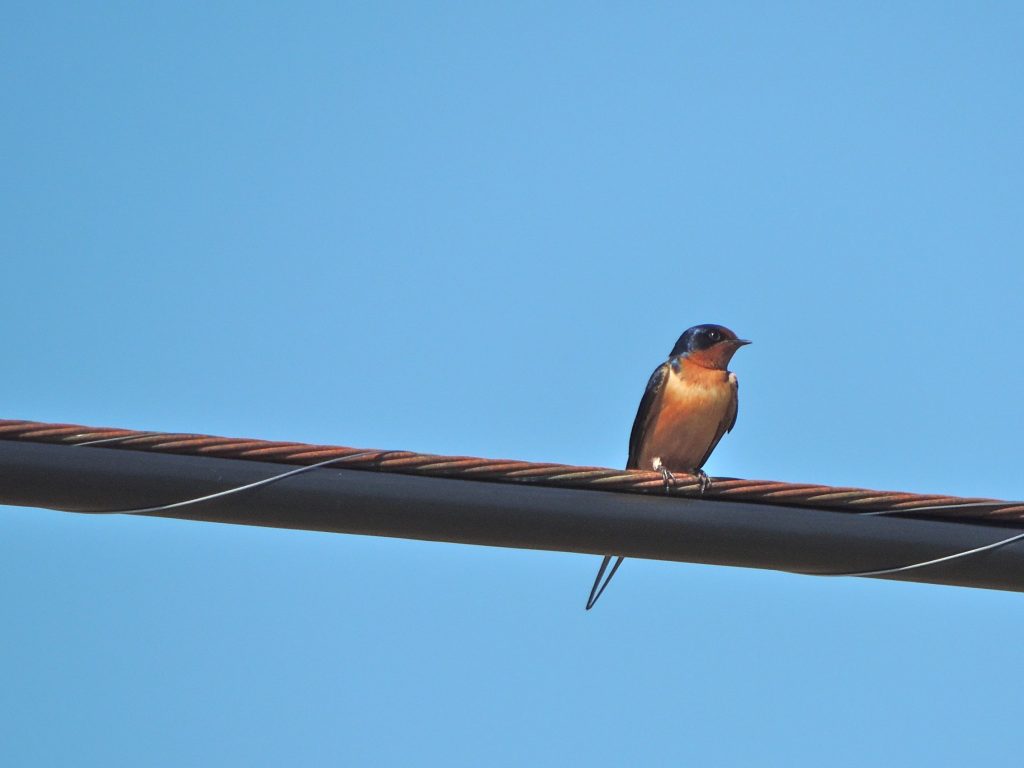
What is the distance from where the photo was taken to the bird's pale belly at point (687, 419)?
886 cm

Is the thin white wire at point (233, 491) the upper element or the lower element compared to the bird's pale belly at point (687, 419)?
lower

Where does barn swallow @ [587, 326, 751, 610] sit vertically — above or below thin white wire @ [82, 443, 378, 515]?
above

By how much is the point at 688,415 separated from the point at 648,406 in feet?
1.06

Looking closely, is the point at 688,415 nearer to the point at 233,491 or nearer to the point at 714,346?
the point at 714,346

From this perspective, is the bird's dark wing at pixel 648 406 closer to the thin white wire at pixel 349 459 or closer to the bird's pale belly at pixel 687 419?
the bird's pale belly at pixel 687 419

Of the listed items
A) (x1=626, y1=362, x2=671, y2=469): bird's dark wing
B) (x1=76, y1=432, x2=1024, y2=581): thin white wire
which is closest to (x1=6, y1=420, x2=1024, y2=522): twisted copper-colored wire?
(x1=76, y1=432, x2=1024, y2=581): thin white wire

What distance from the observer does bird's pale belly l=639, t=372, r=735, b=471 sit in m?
8.86

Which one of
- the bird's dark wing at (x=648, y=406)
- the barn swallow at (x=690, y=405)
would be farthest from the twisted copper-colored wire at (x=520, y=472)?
the bird's dark wing at (x=648, y=406)

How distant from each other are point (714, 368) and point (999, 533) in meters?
5.09

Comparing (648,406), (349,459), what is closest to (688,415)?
(648,406)

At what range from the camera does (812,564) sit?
4051mm

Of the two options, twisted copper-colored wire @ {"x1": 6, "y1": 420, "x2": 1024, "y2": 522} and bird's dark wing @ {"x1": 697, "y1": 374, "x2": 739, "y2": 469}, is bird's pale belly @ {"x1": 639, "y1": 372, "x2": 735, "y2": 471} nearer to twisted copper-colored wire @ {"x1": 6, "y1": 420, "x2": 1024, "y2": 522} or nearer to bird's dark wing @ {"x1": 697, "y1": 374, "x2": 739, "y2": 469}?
bird's dark wing @ {"x1": 697, "y1": 374, "x2": 739, "y2": 469}

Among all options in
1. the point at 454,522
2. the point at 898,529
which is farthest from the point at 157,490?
the point at 898,529

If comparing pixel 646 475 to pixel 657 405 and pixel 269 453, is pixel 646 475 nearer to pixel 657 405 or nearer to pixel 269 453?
pixel 269 453
